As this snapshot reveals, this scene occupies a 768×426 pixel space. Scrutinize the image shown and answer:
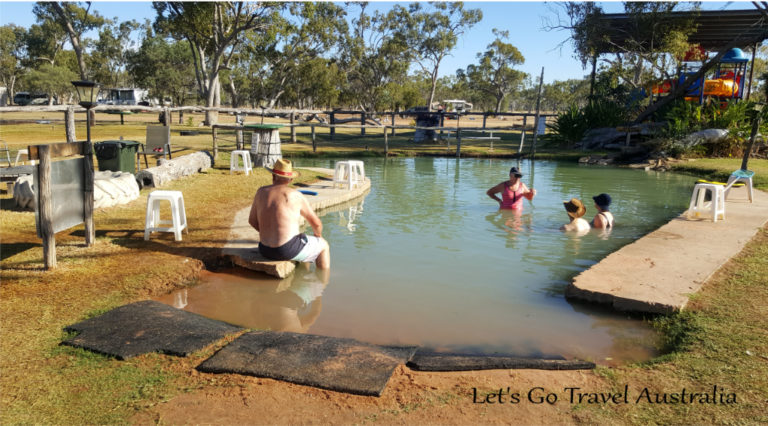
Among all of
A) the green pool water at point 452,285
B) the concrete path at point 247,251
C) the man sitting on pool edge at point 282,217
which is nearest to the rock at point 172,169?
the concrete path at point 247,251

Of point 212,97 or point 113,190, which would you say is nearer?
point 113,190

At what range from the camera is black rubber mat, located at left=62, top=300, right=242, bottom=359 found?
3982 mm

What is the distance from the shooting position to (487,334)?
5137 millimetres

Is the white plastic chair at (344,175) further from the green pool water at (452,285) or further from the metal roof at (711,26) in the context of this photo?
the metal roof at (711,26)

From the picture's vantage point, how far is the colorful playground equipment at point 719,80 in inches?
955

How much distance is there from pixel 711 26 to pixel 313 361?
1127 inches

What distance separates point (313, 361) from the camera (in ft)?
12.5

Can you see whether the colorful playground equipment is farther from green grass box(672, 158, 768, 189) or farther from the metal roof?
green grass box(672, 158, 768, 189)

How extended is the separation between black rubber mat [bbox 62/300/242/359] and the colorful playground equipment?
24687mm

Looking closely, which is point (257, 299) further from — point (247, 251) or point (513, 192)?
point (513, 192)

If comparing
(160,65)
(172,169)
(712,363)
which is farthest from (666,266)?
(160,65)

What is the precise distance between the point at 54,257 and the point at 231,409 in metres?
3.75

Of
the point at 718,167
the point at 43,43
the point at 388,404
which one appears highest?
the point at 43,43

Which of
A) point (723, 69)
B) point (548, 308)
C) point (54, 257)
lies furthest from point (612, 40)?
point (54, 257)
